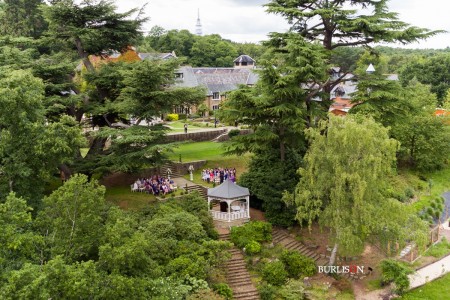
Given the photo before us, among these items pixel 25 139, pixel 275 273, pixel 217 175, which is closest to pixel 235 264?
pixel 275 273

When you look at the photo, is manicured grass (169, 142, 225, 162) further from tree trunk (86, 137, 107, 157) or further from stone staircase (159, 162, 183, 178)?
tree trunk (86, 137, 107, 157)

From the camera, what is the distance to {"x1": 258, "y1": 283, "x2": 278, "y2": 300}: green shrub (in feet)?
73.3

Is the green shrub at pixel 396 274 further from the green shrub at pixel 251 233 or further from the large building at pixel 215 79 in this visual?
the large building at pixel 215 79

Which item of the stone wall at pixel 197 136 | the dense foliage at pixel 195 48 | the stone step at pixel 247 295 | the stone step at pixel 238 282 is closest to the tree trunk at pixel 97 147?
the stone wall at pixel 197 136

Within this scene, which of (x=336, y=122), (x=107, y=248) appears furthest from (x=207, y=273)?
(x=336, y=122)

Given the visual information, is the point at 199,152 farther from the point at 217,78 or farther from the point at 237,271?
the point at 217,78

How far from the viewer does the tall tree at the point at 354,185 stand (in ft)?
72.1

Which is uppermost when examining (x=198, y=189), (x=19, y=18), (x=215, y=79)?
(x=19, y=18)

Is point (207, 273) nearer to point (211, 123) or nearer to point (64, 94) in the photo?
point (64, 94)

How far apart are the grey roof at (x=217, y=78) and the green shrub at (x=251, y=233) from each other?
1503 inches

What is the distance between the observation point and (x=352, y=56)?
92.9 meters

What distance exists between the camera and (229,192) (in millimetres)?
27469

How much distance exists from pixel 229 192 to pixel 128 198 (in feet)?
24.0

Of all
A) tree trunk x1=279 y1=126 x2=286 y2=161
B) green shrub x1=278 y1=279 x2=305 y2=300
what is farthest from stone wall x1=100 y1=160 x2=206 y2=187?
green shrub x1=278 y1=279 x2=305 y2=300
